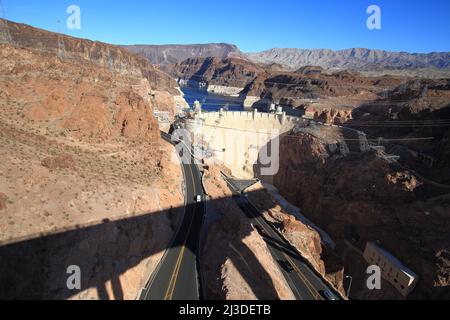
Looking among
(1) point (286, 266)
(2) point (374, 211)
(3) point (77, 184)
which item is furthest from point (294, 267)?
(3) point (77, 184)

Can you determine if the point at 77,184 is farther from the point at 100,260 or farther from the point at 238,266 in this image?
the point at 238,266

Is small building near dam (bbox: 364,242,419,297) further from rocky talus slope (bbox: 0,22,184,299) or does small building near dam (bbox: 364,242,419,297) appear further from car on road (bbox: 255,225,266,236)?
rocky talus slope (bbox: 0,22,184,299)

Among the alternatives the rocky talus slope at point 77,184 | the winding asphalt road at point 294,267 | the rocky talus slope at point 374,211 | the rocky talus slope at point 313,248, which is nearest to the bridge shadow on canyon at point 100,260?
the rocky talus slope at point 77,184

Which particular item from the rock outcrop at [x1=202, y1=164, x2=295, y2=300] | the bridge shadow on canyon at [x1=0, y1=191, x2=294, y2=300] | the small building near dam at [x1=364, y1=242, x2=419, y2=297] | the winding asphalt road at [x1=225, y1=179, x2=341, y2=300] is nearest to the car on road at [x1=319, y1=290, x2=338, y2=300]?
the winding asphalt road at [x1=225, y1=179, x2=341, y2=300]

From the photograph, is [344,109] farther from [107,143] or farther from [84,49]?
[84,49]
